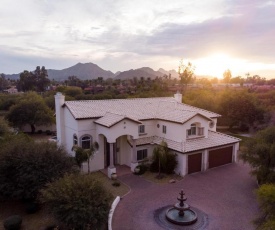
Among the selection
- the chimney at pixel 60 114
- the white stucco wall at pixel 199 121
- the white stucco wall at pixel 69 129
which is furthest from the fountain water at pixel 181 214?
the chimney at pixel 60 114

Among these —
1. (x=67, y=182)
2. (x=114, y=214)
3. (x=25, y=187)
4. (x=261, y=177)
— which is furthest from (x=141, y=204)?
(x=261, y=177)

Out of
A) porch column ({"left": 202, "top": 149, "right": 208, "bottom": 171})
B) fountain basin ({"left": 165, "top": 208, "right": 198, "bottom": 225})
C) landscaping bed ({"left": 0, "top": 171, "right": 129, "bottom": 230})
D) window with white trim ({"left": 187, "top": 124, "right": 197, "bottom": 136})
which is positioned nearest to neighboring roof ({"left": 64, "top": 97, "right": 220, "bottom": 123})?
window with white trim ({"left": 187, "top": 124, "right": 197, "bottom": 136})

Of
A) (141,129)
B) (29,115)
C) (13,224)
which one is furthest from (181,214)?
(29,115)

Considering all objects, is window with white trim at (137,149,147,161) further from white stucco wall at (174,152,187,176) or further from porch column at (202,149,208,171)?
porch column at (202,149,208,171)

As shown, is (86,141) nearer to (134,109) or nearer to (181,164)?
(134,109)

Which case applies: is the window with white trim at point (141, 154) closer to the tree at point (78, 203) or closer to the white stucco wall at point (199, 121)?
the white stucco wall at point (199, 121)

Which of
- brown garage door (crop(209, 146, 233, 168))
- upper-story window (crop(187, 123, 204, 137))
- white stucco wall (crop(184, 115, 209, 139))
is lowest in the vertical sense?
brown garage door (crop(209, 146, 233, 168))

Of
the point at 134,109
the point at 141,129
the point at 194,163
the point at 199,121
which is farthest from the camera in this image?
the point at 134,109

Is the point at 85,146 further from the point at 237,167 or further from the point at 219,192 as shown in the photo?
the point at 237,167
